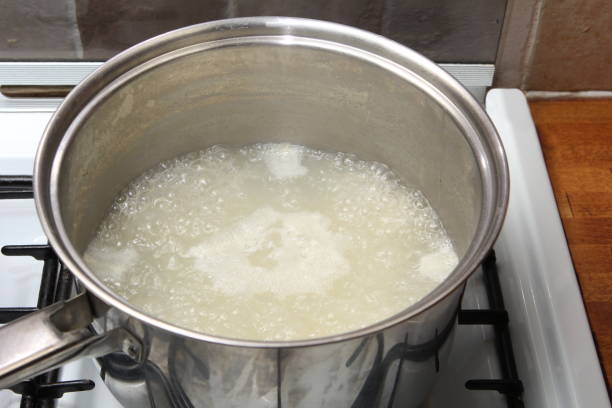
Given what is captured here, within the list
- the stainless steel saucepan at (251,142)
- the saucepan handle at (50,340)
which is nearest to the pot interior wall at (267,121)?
the stainless steel saucepan at (251,142)

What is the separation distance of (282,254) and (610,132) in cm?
42

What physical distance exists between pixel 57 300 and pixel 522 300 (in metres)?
0.40

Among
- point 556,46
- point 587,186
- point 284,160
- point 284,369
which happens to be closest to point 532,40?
point 556,46

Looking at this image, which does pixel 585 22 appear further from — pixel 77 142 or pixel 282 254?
pixel 77 142

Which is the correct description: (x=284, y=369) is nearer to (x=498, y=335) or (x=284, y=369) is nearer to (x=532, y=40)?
(x=498, y=335)

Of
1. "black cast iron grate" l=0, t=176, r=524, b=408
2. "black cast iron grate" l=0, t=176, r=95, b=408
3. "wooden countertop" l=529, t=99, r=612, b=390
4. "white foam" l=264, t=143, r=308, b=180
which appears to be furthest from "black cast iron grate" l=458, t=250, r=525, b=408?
"black cast iron grate" l=0, t=176, r=95, b=408

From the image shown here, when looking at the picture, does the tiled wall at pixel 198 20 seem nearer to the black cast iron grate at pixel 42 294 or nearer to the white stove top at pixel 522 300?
the white stove top at pixel 522 300

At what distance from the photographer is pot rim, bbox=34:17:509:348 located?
500 mm

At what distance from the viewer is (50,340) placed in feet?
1.63

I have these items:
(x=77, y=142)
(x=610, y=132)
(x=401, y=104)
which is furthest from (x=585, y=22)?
(x=77, y=142)

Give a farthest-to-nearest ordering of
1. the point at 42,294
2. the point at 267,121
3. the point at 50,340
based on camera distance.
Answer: the point at 267,121 < the point at 42,294 < the point at 50,340

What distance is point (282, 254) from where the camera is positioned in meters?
0.73

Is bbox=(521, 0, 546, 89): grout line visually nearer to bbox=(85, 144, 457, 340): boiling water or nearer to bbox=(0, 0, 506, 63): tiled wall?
bbox=(0, 0, 506, 63): tiled wall

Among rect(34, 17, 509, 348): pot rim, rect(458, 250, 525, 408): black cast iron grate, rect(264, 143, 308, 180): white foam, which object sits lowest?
rect(458, 250, 525, 408): black cast iron grate
